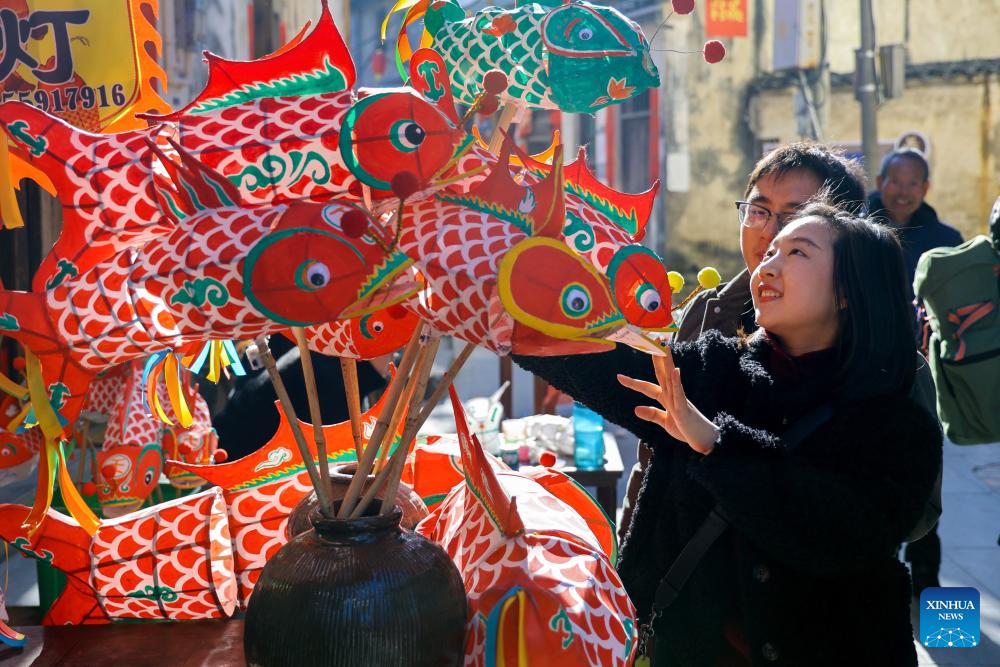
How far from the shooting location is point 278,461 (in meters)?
1.54

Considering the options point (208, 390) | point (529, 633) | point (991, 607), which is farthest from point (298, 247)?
point (991, 607)

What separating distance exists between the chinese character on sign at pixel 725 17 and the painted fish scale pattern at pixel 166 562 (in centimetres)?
1158

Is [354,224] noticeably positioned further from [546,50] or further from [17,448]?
[17,448]

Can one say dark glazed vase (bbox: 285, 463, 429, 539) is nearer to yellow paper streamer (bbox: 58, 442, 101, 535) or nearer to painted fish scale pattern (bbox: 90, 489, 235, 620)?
painted fish scale pattern (bbox: 90, 489, 235, 620)

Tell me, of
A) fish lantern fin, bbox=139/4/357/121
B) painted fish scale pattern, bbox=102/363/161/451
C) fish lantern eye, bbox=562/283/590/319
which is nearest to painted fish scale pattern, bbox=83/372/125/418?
painted fish scale pattern, bbox=102/363/161/451

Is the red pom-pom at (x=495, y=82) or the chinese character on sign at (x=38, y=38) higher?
the chinese character on sign at (x=38, y=38)

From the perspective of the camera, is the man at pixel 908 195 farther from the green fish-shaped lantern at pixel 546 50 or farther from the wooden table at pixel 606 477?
the green fish-shaped lantern at pixel 546 50

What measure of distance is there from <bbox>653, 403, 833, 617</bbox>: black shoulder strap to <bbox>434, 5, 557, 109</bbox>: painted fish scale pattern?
70cm

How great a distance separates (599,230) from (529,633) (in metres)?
0.48

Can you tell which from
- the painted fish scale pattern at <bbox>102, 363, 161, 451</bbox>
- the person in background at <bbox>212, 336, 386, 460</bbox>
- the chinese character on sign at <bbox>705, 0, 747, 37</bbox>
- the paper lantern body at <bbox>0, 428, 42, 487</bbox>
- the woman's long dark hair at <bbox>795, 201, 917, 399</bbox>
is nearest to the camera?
the woman's long dark hair at <bbox>795, 201, 917, 399</bbox>

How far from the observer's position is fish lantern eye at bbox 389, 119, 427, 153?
3.53ft

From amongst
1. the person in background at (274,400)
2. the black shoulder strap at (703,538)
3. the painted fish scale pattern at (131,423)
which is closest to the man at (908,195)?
the person in background at (274,400)

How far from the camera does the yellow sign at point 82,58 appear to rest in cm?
155

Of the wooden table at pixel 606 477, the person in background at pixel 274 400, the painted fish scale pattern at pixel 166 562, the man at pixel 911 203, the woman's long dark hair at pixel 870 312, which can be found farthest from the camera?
the man at pixel 911 203
